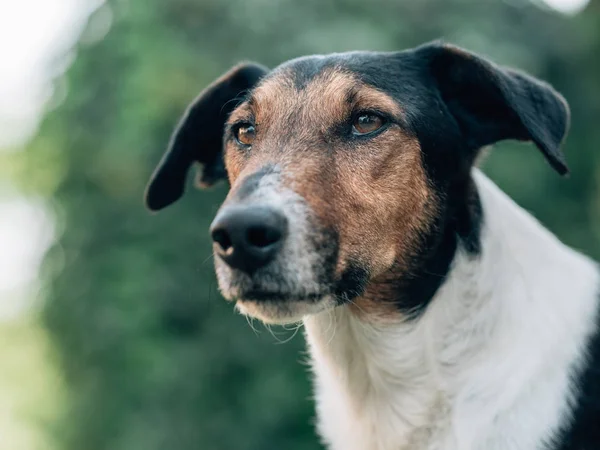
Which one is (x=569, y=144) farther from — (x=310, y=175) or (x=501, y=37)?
(x=310, y=175)

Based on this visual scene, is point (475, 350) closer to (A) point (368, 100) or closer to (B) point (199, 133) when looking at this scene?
(A) point (368, 100)

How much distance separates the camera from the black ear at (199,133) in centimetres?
346

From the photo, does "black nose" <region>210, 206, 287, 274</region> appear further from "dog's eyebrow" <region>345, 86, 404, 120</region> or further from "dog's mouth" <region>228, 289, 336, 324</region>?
"dog's eyebrow" <region>345, 86, 404, 120</region>

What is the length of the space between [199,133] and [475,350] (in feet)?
5.19

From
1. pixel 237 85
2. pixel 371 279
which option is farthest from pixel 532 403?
pixel 237 85

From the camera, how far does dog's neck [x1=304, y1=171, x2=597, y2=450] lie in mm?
2791

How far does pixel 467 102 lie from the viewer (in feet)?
10.4

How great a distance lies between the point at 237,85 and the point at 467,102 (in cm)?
104

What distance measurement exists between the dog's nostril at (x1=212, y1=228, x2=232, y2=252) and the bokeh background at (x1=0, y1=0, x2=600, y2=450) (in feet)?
11.5

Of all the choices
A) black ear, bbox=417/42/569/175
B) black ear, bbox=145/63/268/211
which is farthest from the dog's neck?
black ear, bbox=145/63/268/211

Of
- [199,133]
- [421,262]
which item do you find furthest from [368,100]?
[199,133]

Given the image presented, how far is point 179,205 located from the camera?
20.4 feet

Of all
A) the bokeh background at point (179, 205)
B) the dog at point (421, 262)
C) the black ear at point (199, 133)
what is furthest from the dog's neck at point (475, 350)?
the bokeh background at point (179, 205)

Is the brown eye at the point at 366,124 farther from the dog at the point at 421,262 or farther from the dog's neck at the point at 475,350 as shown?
the dog's neck at the point at 475,350
